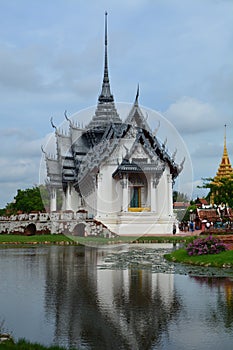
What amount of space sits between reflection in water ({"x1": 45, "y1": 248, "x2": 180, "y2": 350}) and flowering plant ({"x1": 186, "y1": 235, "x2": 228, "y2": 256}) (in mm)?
3621

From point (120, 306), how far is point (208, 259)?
865 centimetres

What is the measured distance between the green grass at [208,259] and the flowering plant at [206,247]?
24 cm

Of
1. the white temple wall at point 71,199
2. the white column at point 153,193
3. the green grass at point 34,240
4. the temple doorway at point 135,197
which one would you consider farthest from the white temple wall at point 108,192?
the green grass at point 34,240

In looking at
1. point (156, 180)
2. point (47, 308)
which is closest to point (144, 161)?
point (156, 180)

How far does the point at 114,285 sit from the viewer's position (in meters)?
14.3

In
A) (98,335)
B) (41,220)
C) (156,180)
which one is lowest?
(98,335)

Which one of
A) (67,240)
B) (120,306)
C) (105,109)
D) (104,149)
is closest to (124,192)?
(104,149)

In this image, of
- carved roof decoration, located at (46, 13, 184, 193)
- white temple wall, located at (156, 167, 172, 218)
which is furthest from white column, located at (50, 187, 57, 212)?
white temple wall, located at (156, 167, 172, 218)

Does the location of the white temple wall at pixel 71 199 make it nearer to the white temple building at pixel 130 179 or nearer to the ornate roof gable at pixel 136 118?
the white temple building at pixel 130 179

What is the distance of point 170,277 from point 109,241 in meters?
19.8

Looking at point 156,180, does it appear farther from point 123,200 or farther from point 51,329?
point 51,329

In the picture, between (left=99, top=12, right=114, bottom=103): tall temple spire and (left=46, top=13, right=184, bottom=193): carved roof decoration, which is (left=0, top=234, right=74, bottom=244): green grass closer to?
(left=46, top=13, right=184, bottom=193): carved roof decoration

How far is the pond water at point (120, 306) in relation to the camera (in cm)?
840

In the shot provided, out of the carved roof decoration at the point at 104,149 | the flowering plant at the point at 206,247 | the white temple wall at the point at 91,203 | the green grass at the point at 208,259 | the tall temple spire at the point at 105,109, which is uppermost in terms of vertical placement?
→ the tall temple spire at the point at 105,109
